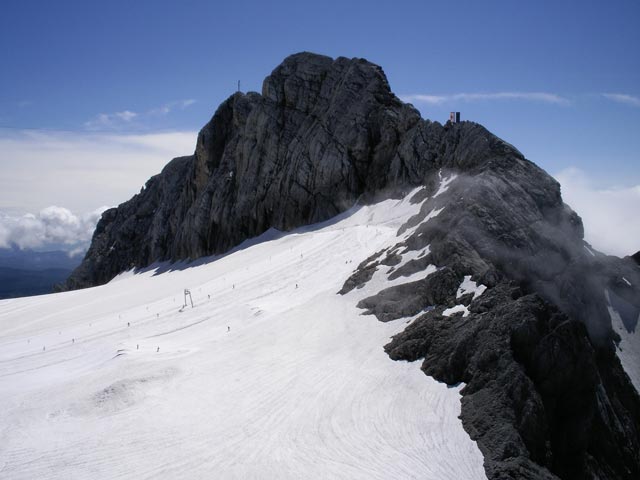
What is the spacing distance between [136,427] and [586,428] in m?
16.8

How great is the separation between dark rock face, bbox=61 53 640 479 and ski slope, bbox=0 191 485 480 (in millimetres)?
1608

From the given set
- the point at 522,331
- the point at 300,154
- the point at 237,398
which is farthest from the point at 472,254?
the point at 300,154

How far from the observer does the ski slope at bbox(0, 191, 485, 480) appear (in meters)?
16.8

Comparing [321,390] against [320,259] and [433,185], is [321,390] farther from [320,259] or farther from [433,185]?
[433,185]

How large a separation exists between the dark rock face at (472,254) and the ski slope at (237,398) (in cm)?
161

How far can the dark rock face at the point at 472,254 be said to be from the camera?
61.0 feet

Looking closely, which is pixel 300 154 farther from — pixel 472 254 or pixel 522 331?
pixel 522 331

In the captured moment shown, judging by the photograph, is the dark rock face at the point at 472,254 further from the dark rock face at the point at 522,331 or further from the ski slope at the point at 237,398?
the ski slope at the point at 237,398

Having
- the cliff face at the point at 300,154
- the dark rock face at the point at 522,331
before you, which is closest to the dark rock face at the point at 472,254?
the dark rock face at the point at 522,331

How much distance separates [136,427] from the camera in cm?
1942

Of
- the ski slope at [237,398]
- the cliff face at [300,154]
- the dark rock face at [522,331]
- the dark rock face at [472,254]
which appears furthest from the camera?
the cliff face at [300,154]

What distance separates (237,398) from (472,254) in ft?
45.9

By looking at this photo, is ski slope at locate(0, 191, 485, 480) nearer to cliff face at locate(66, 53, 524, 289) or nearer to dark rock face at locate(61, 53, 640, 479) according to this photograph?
dark rock face at locate(61, 53, 640, 479)

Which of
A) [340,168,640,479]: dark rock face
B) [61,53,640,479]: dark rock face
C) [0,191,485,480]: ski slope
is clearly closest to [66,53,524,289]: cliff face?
[61,53,640,479]: dark rock face
